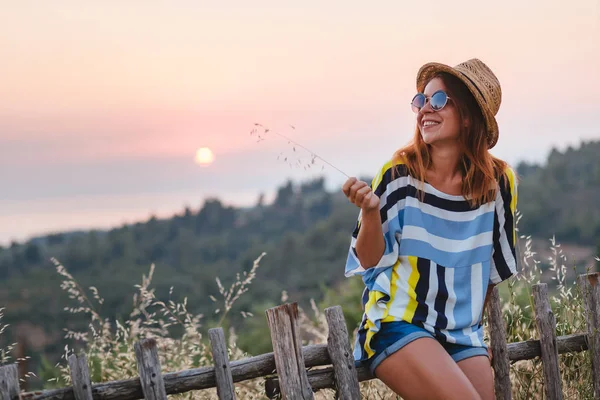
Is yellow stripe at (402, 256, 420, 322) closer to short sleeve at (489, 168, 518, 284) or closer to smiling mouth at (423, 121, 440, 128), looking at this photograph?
short sleeve at (489, 168, 518, 284)

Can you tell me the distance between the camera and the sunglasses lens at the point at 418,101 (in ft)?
10.5

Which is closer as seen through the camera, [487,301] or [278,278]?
[487,301]

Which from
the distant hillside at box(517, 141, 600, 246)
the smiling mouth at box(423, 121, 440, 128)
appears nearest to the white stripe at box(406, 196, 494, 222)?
the smiling mouth at box(423, 121, 440, 128)

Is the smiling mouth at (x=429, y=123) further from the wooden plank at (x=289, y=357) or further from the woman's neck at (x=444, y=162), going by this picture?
the wooden plank at (x=289, y=357)

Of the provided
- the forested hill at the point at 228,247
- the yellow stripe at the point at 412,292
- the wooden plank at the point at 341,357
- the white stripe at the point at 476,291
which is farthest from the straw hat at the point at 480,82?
the forested hill at the point at 228,247

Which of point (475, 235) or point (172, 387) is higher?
point (475, 235)

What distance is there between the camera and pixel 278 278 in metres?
36.2

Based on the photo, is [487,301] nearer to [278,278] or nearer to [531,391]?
[531,391]

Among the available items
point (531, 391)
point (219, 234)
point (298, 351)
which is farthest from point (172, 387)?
point (219, 234)

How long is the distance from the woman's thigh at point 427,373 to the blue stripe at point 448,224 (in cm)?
47

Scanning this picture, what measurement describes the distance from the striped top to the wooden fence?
0.45 ft

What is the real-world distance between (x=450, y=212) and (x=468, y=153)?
272 mm

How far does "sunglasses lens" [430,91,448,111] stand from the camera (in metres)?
3.14

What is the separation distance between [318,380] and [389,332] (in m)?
0.43
